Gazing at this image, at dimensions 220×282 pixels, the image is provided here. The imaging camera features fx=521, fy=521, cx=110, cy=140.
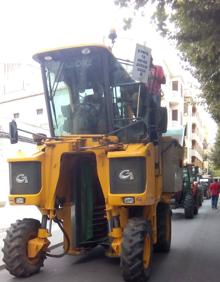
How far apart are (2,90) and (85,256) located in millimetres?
37081

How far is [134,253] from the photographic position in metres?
7.97

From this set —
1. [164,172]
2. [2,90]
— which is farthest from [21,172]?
[2,90]

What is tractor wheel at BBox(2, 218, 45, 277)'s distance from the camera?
335 inches

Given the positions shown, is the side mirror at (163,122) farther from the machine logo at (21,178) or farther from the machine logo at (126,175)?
the machine logo at (21,178)

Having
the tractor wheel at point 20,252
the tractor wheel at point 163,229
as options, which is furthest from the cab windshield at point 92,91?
the tractor wheel at point 163,229

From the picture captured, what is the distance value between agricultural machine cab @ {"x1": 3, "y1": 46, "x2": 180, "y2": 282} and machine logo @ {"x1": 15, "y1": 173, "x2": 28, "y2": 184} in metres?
0.02

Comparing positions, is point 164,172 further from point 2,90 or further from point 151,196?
point 2,90

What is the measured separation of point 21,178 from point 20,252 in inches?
50.2

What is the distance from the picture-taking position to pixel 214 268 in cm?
969

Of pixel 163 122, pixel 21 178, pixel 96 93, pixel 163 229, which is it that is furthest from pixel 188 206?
pixel 21 178

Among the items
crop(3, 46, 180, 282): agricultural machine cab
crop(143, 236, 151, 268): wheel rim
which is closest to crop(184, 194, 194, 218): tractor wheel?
crop(3, 46, 180, 282): agricultural machine cab

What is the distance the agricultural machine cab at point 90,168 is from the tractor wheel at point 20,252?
0.02 metres

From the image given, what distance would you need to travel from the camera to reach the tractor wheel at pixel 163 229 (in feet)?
37.7

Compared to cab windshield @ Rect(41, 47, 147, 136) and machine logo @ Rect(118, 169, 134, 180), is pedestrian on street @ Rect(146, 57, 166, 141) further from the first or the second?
machine logo @ Rect(118, 169, 134, 180)
